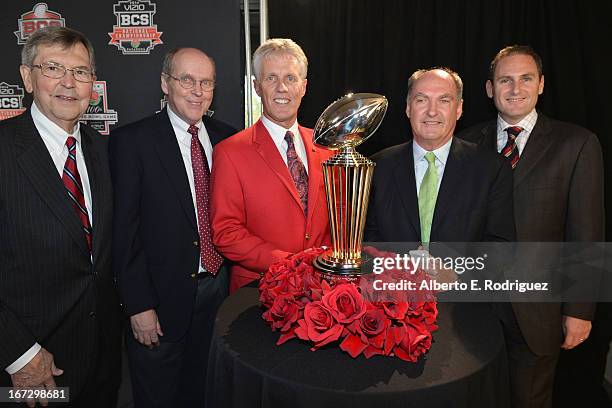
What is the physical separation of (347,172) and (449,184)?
2.25ft

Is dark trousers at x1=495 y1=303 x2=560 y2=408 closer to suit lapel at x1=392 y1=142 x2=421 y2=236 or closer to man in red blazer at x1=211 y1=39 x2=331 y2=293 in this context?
suit lapel at x1=392 y1=142 x2=421 y2=236

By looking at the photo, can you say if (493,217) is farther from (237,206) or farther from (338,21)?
(338,21)

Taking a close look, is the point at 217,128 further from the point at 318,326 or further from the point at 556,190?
the point at 556,190

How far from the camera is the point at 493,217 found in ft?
6.29

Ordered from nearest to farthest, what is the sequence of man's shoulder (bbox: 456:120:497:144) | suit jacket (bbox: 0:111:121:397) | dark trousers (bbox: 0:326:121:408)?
suit jacket (bbox: 0:111:121:397)
dark trousers (bbox: 0:326:121:408)
man's shoulder (bbox: 456:120:497:144)

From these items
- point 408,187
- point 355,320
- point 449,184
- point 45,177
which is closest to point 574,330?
point 449,184

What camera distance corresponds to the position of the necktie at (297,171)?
6.52 feet

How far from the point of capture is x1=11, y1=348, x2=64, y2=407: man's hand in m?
1.60

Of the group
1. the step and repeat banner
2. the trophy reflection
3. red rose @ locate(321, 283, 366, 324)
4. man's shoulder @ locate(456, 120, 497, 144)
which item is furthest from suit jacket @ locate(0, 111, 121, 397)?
man's shoulder @ locate(456, 120, 497, 144)

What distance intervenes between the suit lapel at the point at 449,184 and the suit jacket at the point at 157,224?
1.07 metres

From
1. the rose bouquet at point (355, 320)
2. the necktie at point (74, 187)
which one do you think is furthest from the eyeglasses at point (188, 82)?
the rose bouquet at point (355, 320)

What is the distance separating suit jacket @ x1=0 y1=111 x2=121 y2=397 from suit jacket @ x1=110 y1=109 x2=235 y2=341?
0.54 feet

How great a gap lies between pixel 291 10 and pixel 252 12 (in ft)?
0.98

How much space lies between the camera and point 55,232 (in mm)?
1616
